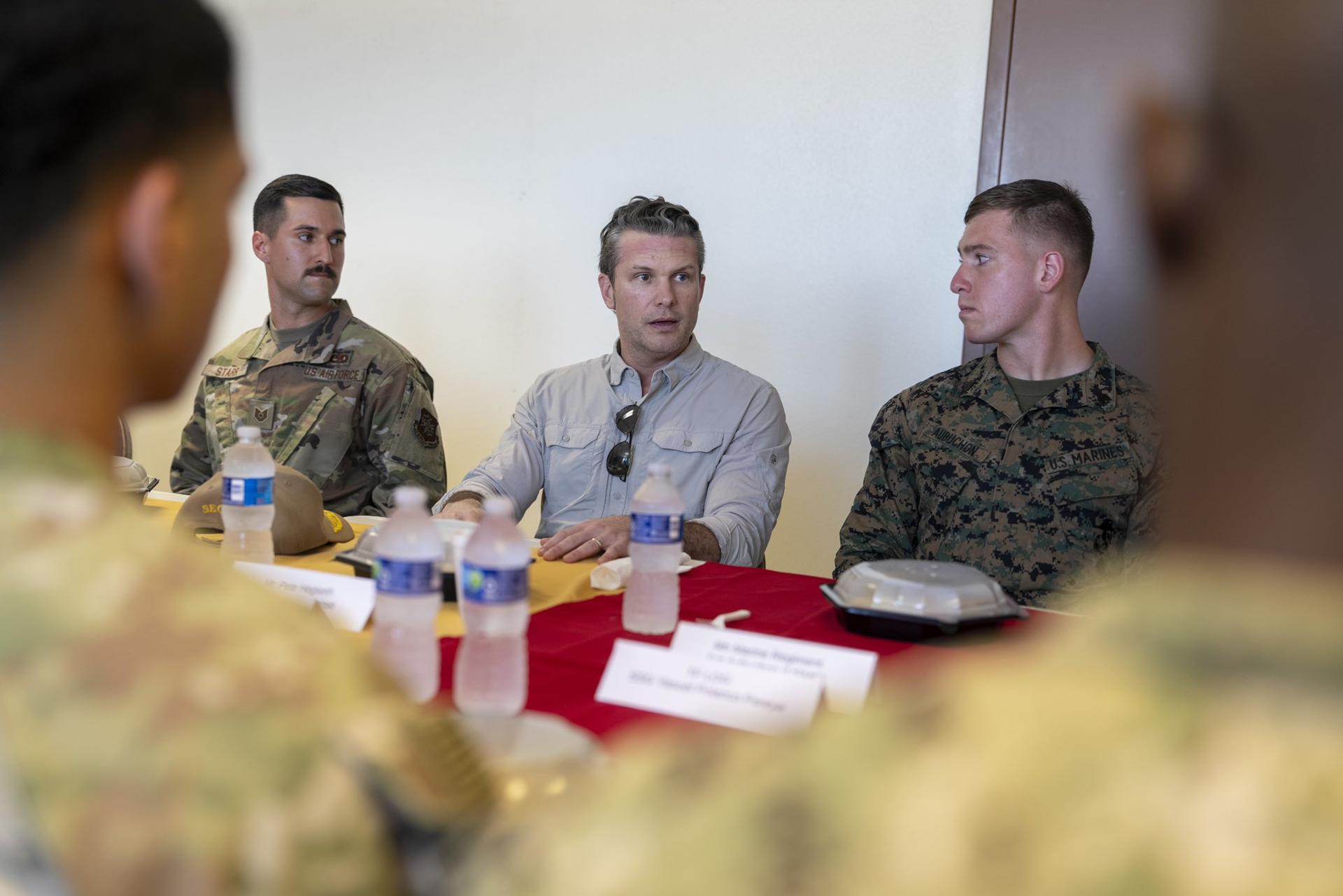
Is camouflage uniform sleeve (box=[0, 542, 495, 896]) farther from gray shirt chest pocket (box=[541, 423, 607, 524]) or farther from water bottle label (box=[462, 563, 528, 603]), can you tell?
gray shirt chest pocket (box=[541, 423, 607, 524])

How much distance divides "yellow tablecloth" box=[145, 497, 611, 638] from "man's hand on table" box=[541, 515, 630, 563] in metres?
0.02

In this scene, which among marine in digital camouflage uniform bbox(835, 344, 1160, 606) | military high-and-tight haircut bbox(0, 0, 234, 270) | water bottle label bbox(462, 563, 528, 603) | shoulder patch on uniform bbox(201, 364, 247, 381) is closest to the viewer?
military high-and-tight haircut bbox(0, 0, 234, 270)

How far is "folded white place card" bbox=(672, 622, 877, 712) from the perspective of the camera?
1183 mm

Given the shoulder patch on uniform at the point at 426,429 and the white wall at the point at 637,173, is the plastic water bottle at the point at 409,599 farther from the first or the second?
the white wall at the point at 637,173

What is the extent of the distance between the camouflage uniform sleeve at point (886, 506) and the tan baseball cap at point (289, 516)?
1.21 metres

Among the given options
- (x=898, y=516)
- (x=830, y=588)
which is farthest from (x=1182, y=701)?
(x=898, y=516)

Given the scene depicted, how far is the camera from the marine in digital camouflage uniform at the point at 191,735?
16.4 inches

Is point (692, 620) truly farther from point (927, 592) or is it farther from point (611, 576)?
point (927, 592)

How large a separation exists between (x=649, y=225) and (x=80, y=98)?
96.9 inches

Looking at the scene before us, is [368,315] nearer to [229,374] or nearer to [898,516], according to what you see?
[229,374]

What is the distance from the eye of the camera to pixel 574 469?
2.93 metres

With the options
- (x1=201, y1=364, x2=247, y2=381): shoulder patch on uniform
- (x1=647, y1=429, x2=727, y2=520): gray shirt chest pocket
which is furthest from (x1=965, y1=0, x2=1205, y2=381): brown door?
(x1=201, y1=364, x2=247, y2=381): shoulder patch on uniform

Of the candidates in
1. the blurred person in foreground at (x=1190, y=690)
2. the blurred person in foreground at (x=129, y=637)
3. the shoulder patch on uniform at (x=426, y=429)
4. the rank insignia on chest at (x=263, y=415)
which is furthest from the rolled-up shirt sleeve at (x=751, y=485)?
the blurred person in foreground at (x=1190, y=690)

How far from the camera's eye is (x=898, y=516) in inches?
104
